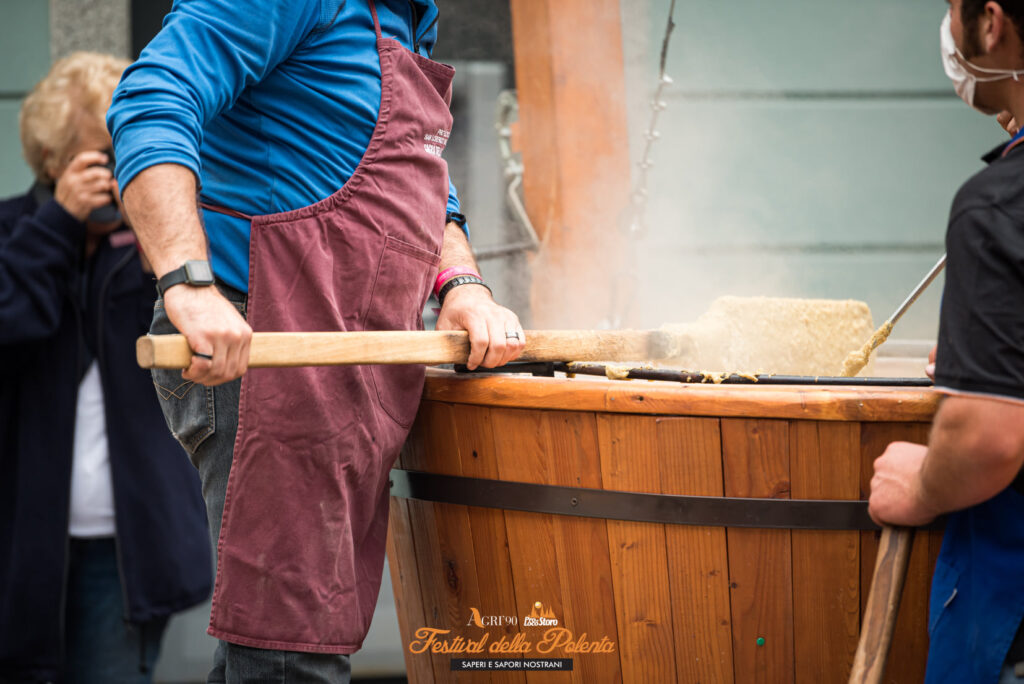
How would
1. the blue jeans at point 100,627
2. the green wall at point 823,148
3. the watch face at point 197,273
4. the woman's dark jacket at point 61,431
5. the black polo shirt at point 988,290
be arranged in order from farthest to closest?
the green wall at point 823,148 → the blue jeans at point 100,627 → the woman's dark jacket at point 61,431 → the watch face at point 197,273 → the black polo shirt at point 988,290

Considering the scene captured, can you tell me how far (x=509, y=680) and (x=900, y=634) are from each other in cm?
74

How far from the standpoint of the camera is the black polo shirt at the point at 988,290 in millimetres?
1146

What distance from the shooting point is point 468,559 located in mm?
1834

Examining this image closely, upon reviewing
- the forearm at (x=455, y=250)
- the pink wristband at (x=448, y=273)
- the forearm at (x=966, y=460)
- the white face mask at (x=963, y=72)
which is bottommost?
the forearm at (x=966, y=460)

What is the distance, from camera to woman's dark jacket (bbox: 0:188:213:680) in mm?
2305

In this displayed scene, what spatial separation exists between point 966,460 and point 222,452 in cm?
112

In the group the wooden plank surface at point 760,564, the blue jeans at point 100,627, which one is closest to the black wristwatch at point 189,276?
the wooden plank surface at point 760,564

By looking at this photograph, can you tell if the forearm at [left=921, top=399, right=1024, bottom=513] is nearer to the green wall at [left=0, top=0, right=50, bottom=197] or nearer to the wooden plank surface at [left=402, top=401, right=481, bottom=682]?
the wooden plank surface at [left=402, top=401, right=481, bottom=682]

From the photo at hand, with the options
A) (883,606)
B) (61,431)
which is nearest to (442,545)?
(883,606)

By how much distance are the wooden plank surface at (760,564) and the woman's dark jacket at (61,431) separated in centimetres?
151

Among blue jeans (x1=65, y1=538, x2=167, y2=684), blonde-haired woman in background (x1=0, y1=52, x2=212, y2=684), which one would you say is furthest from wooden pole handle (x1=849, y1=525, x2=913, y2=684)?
blue jeans (x1=65, y1=538, x2=167, y2=684)

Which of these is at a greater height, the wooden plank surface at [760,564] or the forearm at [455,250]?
the forearm at [455,250]
